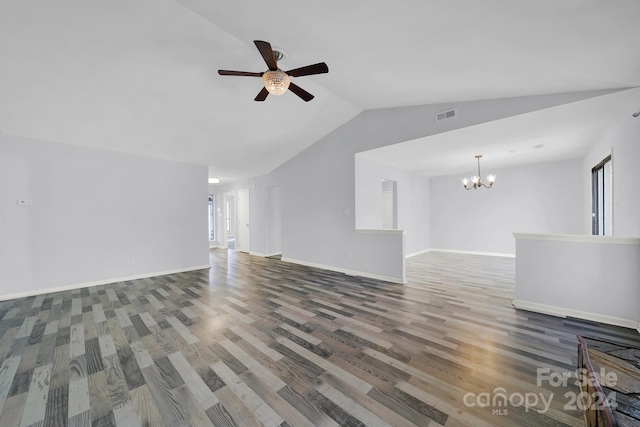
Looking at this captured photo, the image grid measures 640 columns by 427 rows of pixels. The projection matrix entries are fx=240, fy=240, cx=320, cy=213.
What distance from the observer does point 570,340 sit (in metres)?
2.32

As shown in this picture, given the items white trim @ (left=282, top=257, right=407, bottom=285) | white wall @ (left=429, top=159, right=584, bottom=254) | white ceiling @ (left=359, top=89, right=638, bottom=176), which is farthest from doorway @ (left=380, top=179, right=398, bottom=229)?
white trim @ (left=282, top=257, right=407, bottom=285)

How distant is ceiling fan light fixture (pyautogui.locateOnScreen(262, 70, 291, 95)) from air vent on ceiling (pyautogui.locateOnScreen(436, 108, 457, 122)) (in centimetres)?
260

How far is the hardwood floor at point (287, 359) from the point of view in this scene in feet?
4.97

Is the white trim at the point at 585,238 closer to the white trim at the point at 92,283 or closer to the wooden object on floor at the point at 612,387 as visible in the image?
the wooden object on floor at the point at 612,387

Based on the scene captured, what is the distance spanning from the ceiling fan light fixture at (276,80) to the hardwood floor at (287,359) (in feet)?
8.46

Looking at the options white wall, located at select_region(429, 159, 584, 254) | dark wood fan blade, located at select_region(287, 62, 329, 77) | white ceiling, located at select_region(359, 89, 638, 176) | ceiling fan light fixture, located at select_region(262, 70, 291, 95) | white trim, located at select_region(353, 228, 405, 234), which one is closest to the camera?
dark wood fan blade, located at select_region(287, 62, 329, 77)

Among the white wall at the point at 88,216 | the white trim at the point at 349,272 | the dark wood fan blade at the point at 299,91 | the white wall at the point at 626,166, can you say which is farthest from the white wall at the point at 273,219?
the white wall at the point at 626,166

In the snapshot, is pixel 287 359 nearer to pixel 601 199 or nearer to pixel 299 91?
pixel 299 91

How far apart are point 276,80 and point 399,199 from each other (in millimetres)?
5119

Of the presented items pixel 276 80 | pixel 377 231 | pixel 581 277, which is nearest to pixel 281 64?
Result: pixel 276 80

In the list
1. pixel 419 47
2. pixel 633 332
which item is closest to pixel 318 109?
pixel 419 47

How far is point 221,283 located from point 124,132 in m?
3.10

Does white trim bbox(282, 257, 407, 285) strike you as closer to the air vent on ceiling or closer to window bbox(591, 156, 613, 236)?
the air vent on ceiling

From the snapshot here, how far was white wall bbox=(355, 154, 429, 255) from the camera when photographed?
17.2 ft
